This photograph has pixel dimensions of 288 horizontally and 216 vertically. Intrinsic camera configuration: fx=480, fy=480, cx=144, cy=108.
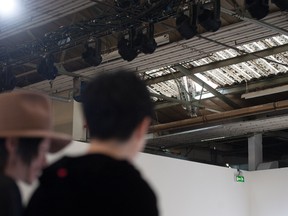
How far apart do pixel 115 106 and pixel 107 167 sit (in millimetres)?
123

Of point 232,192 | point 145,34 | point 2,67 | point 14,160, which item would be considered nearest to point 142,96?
point 14,160

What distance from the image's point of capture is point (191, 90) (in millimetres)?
6383

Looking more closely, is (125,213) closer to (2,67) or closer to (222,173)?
(2,67)

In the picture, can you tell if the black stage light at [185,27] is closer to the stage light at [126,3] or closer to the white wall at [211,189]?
the stage light at [126,3]

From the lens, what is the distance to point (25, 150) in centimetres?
112

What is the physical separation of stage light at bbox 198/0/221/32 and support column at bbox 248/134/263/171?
3.76 meters

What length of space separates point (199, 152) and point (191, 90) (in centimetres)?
289

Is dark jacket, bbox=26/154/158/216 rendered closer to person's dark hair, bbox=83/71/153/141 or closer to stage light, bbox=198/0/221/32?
person's dark hair, bbox=83/71/153/141

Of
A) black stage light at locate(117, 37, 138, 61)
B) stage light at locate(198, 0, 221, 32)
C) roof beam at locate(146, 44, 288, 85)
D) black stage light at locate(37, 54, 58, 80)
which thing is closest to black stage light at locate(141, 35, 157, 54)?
black stage light at locate(117, 37, 138, 61)

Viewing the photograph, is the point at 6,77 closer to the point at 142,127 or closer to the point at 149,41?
the point at 149,41

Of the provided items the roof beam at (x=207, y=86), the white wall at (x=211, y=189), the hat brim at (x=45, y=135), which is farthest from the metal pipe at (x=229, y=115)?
the hat brim at (x=45, y=135)

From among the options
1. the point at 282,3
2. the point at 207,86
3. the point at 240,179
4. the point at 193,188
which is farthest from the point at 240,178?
the point at 282,3

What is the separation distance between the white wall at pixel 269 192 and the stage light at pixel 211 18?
11.9ft

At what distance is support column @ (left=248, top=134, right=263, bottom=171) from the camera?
707 centimetres
